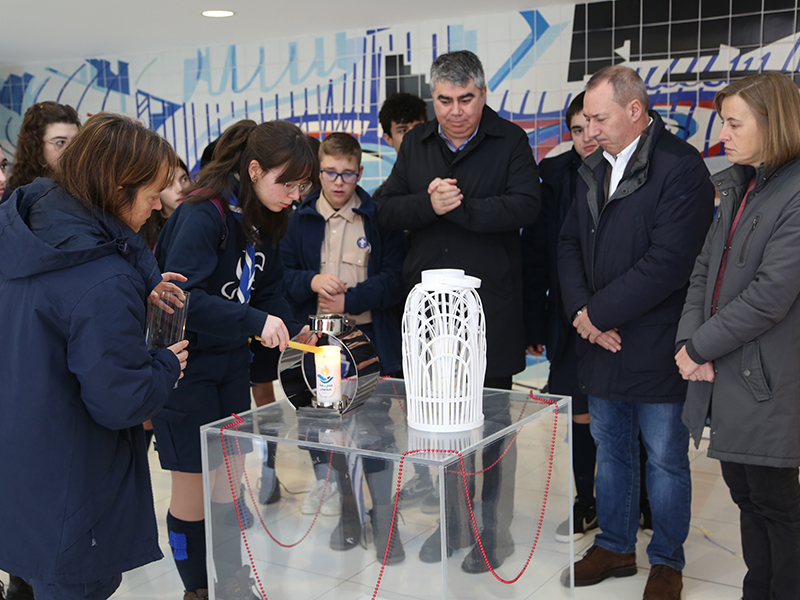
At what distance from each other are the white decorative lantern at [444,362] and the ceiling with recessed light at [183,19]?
3.01 meters

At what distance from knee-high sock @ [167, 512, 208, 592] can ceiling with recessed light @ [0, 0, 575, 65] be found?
3091 millimetres

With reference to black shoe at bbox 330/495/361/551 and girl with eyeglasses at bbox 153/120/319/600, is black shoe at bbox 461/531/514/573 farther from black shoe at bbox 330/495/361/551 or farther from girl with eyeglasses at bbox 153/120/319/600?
girl with eyeglasses at bbox 153/120/319/600

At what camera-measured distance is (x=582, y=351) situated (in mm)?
2639

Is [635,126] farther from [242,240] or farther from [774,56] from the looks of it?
[774,56]

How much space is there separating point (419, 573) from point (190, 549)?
81 cm

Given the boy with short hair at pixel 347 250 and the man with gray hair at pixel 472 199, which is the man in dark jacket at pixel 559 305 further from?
the boy with short hair at pixel 347 250

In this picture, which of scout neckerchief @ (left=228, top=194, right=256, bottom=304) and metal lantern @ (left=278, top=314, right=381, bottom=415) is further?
scout neckerchief @ (left=228, top=194, right=256, bottom=304)

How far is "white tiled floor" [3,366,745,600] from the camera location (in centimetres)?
185

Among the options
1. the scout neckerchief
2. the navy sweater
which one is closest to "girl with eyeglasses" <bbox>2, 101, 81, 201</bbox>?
the navy sweater

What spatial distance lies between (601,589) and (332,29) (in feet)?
12.8

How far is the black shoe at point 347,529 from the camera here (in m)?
2.07

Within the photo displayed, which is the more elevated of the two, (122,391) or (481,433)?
(122,391)

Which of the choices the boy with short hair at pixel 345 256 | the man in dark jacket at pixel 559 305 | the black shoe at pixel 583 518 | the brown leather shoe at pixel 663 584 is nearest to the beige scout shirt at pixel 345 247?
the boy with short hair at pixel 345 256

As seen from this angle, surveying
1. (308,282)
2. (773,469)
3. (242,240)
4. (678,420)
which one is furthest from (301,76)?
(773,469)
